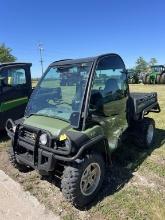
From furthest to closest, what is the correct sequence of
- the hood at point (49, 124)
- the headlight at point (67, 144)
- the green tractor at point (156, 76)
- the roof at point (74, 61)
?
1. the green tractor at point (156, 76)
2. the roof at point (74, 61)
3. the hood at point (49, 124)
4. the headlight at point (67, 144)

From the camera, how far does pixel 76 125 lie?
12.8 feet

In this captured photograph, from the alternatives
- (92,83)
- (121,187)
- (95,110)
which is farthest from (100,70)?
(121,187)

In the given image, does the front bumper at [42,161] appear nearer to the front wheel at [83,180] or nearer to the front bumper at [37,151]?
the front bumper at [37,151]

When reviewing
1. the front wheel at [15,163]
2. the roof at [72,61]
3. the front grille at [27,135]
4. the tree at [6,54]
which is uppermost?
the tree at [6,54]

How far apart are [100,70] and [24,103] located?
366 centimetres

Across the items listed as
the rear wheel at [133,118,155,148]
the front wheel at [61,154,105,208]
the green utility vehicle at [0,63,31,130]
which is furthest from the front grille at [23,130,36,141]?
the green utility vehicle at [0,63,31,130]

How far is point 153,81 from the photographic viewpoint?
25250 mm

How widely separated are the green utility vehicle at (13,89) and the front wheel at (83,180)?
3.74 metres

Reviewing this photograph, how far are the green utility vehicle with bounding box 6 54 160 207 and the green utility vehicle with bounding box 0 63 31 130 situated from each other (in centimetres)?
248

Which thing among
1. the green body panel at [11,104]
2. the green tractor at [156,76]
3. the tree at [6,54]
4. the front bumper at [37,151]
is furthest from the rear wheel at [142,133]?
the tree at [6,54]

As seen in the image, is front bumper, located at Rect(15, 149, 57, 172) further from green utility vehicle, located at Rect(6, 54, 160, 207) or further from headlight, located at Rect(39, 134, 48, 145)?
headlight, located at Rect(39, 134, 48, 145)

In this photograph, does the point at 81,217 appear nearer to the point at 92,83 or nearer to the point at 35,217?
the point at 35,217

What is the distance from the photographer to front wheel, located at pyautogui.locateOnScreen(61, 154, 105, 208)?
3.69 metres

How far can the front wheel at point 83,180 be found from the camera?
3.69 m
